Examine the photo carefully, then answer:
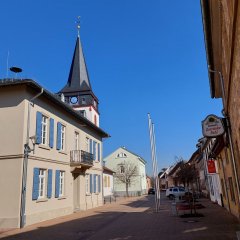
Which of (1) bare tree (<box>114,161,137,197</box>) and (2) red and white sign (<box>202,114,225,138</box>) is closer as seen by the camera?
(2) red and white sign (<box>202,114,225,138</box>)

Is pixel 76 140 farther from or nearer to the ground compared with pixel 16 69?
nearer to the ground

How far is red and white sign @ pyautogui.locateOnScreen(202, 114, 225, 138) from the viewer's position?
352 inches

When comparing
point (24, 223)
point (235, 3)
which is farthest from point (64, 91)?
point (235, 3)

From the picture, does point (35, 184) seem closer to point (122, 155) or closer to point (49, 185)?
point (49, 185)

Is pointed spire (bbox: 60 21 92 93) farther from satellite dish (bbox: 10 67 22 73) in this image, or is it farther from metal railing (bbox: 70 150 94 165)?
satellite dish (bbox: 10 67 22 73)

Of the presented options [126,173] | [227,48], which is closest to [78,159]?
[227,48]

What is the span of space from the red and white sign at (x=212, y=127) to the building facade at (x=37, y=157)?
11.0 metres

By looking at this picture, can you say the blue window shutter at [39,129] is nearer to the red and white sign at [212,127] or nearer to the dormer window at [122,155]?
the red and white sign at [212,127]

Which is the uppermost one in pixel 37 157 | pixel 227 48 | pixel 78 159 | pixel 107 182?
pixel 227 48

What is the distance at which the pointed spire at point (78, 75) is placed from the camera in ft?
145

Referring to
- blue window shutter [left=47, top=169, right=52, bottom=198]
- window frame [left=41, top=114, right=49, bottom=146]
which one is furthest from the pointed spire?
blue window shutter [left=47, top=169, right=52, bottom=198]

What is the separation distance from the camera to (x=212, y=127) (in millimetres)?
8977

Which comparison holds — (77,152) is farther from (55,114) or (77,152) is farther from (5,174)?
(5,174)

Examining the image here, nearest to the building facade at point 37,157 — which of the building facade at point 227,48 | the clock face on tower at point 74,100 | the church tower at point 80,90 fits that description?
the building facade at point 227,48
